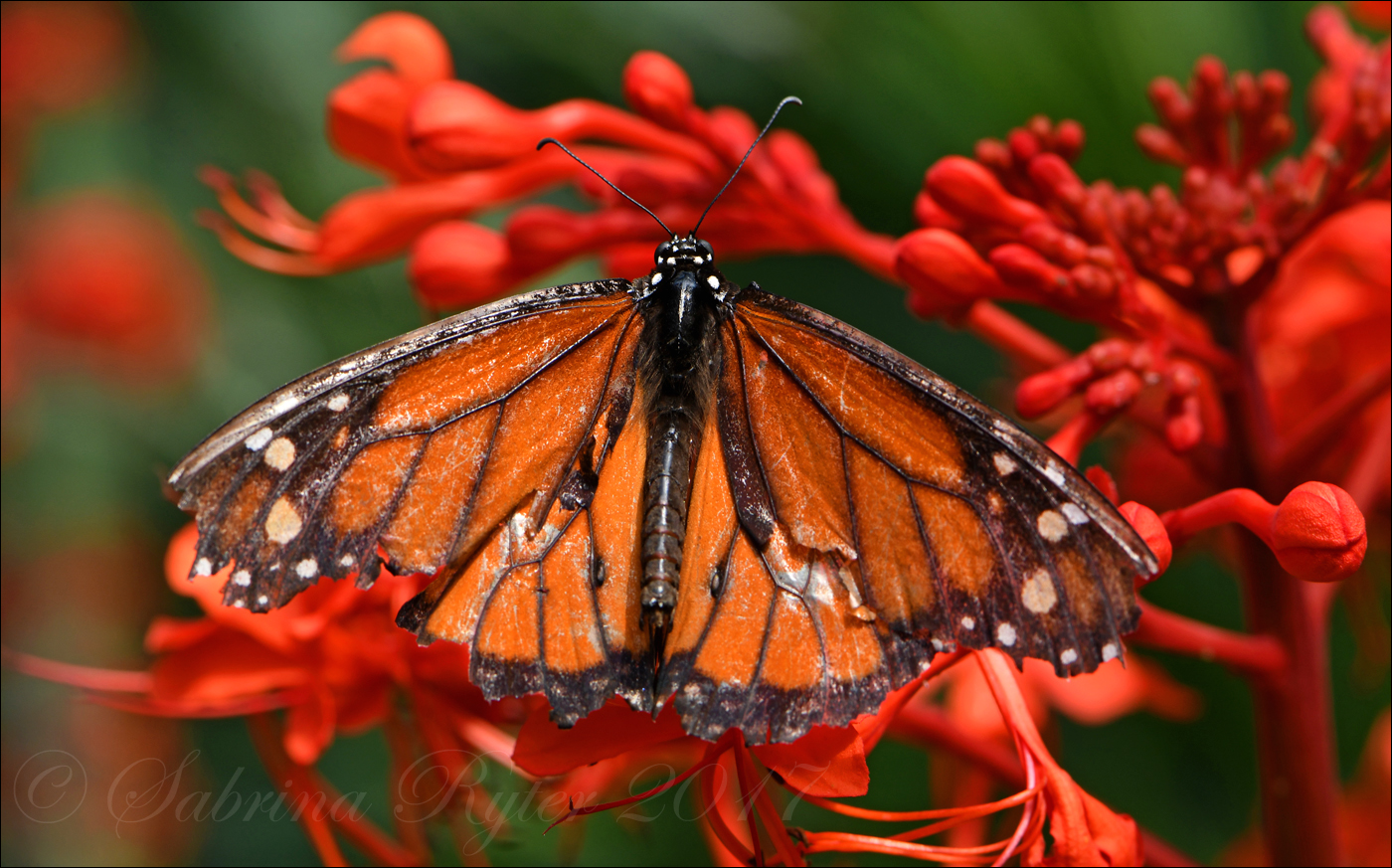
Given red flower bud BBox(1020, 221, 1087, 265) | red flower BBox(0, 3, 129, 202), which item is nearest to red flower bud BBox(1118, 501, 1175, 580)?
red flower bud BBox(1020, 221, 1087, 265)

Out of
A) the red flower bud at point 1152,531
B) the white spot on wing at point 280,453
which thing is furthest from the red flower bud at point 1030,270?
the white spot on wing at point 280,453

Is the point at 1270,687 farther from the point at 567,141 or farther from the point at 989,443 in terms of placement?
the point at 567,141

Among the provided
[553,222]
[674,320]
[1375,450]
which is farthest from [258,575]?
[1375,450]

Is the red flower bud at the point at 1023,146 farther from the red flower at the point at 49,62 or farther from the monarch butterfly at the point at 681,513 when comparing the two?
the red flower at the point at 49,62

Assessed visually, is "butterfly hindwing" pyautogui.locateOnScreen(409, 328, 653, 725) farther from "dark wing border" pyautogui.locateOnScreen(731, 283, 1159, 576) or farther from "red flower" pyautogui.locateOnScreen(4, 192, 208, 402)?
"red flower" pyautogui.locateOnScreen(4, 192, 208, 402)

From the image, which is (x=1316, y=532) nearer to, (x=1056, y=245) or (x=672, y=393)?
(x=1056, y=245)

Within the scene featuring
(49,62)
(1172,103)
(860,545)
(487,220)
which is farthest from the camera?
(49,62)

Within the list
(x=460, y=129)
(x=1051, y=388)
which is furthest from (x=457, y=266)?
(x=1051, y=388)
